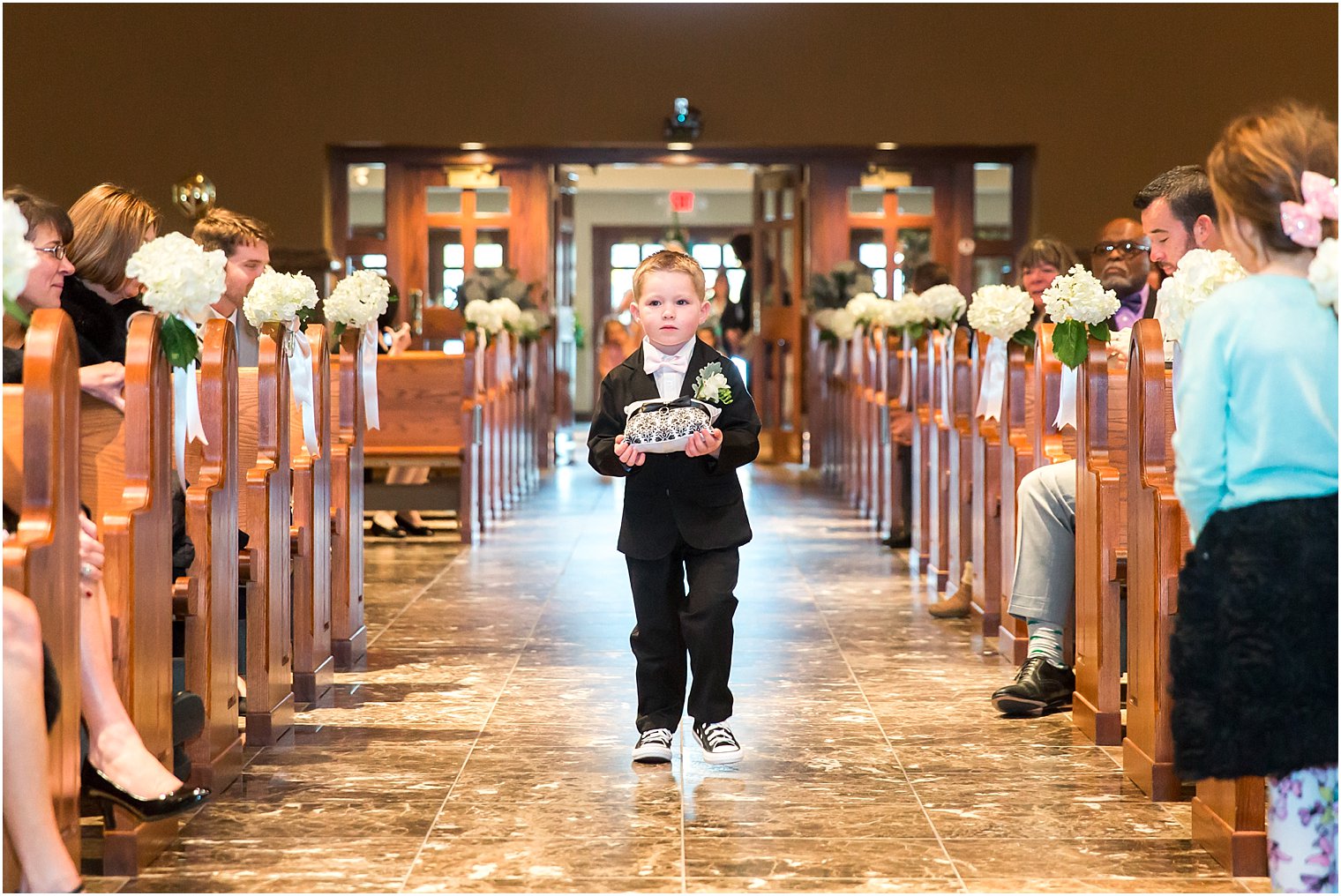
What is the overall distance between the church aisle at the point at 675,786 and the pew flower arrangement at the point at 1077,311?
0.96m

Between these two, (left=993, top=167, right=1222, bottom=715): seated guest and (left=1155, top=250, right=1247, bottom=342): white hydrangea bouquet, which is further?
(left=993, top=167, right=1222, bottom=715): seated guest

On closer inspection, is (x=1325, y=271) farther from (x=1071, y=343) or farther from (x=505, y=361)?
(x=505, y=361)

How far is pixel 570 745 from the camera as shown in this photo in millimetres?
3760

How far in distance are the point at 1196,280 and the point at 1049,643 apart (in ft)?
4.60

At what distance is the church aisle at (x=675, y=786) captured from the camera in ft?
9.12

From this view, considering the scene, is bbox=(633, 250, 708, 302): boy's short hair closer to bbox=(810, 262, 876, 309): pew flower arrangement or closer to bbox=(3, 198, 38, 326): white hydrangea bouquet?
bbox=(3, 198, 38, 326): white hydrangea bouquet

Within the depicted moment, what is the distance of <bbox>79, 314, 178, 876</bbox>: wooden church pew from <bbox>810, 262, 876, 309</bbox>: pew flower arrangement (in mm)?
9249

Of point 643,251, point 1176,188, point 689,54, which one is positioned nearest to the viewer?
point 1176,188

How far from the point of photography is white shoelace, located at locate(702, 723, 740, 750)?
11.7 ft

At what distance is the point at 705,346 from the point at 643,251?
18.2 metres

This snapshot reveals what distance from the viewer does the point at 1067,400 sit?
4.45 m

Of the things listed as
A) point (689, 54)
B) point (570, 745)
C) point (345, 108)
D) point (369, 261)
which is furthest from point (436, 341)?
point (570, 745)

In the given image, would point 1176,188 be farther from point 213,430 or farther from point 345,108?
point 345,108

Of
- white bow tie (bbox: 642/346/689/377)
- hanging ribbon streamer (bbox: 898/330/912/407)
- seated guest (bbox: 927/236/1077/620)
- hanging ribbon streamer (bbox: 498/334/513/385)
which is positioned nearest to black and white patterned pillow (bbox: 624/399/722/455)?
white bow tie (bbox: 642/346/689/377)
